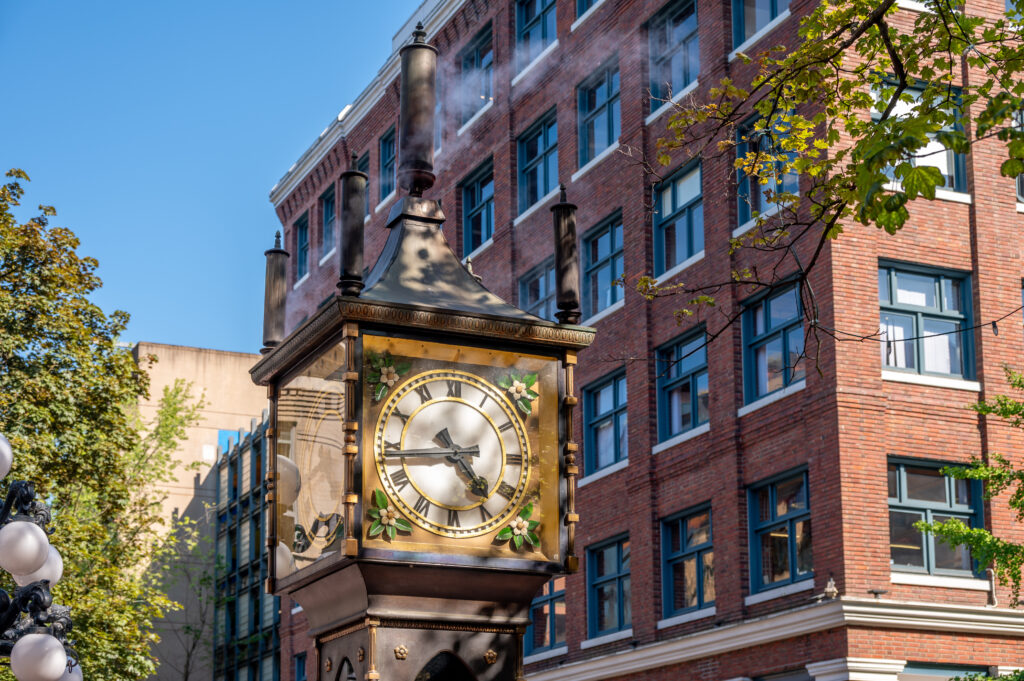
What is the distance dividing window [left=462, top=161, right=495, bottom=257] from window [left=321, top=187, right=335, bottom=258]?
9.48 m

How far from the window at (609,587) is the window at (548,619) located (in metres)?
1.02

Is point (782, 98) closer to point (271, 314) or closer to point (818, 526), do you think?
point (271, 314)

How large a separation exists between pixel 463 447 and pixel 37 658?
584 centimetres

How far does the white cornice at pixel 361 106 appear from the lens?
138 ft

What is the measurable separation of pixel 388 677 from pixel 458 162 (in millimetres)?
35255

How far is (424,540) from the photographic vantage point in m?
6.03

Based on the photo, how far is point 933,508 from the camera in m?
25.2

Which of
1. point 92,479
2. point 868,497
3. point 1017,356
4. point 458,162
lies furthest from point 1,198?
point 1017,356

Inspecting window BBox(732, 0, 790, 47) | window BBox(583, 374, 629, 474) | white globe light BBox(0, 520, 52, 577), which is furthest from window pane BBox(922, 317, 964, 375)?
white globe light BBox(0, 520, 52, 577)

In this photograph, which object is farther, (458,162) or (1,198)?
(458,162)

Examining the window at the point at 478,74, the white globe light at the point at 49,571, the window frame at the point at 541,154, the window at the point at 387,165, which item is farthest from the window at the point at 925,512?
the window at the point at 387,165

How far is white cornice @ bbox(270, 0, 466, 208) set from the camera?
4200 cm

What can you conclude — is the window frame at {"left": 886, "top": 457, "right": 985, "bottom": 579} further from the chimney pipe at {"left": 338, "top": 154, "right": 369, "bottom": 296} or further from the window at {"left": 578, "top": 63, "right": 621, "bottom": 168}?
the chimney pipe at {"left": 338, "top": 154, "right": 369, "bottom": 296}

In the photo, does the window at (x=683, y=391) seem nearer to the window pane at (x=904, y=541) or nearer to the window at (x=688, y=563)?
the window at (x=688, y=563)
